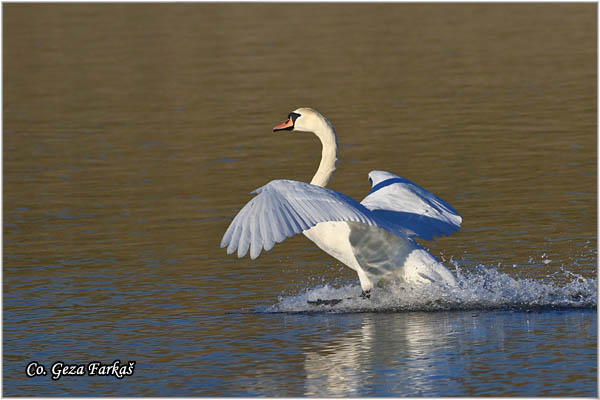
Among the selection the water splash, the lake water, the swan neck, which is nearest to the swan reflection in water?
the lake water

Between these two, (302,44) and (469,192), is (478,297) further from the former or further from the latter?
(302,44)

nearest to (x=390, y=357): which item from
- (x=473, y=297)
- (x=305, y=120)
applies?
(x=473, y=297)

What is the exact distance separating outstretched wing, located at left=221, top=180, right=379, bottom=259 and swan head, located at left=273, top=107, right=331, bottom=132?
160 cm

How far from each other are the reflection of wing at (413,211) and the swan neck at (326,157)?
356mm

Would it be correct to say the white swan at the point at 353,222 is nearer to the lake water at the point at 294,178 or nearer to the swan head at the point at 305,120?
the swan head at the point at 305,120

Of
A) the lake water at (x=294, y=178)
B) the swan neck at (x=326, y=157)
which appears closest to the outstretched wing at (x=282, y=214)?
the lake water at (x=294, y=178)

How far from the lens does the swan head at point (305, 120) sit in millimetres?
9781

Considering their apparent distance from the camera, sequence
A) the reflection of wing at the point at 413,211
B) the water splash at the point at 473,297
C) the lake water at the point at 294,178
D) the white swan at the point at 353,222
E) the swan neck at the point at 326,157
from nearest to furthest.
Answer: the lake water at the point at 294,178, the white swan at the point at 353,222, the water splash at the point at 473,297, the reflection of wing at the point at 413,211, the swan neck at the point at 326,157

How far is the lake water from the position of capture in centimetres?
736

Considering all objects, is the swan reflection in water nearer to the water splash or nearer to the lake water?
the lake water

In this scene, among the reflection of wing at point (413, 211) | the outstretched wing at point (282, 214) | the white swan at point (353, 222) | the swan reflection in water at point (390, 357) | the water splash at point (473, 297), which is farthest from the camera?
the reflection of wing at point (413, 211)

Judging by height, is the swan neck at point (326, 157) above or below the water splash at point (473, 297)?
above

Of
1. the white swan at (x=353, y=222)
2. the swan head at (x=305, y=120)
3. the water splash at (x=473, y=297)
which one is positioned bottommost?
the water splash at (x=473, y=297)

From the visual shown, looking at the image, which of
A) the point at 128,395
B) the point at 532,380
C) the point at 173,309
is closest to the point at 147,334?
the point at 173,309
